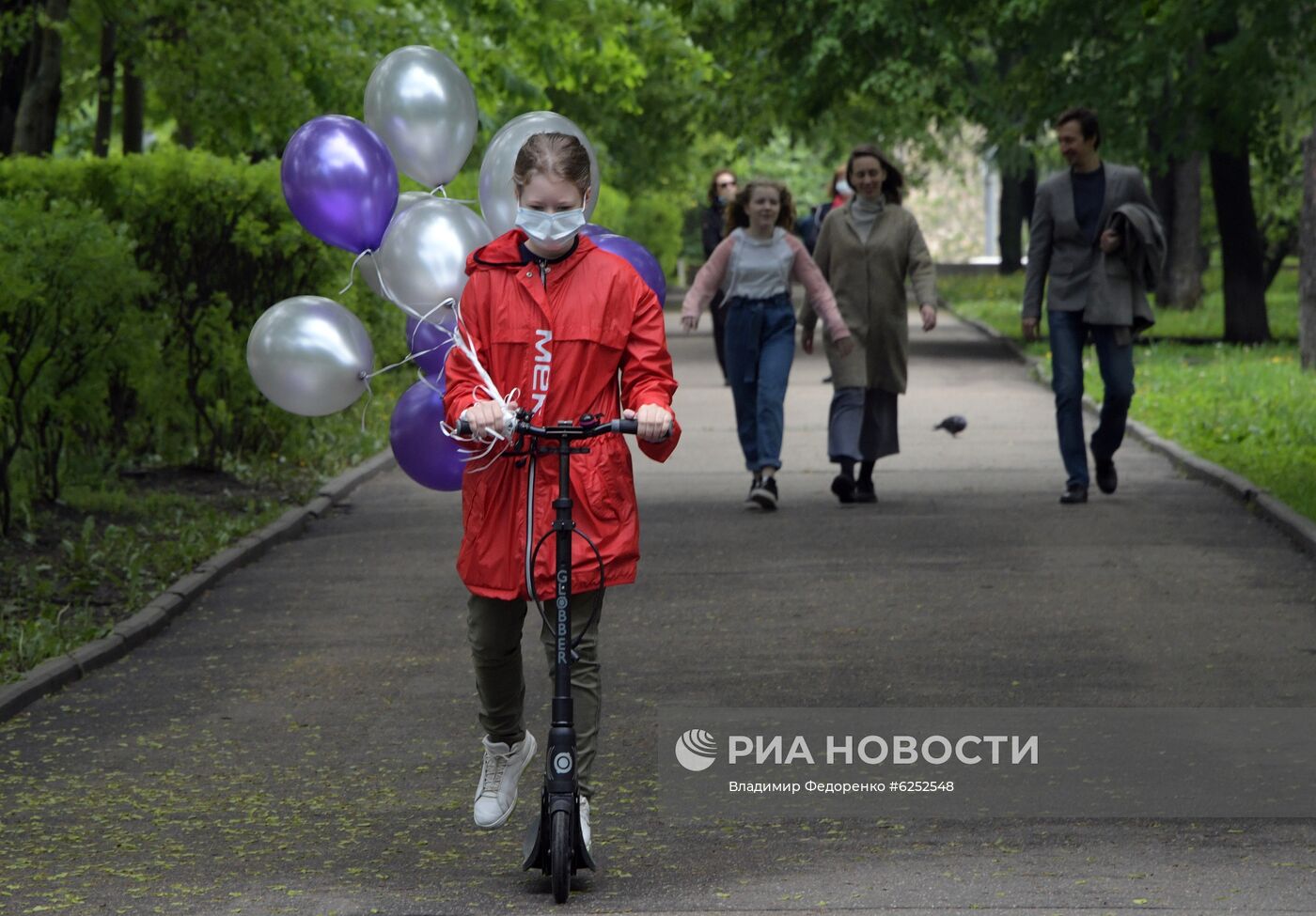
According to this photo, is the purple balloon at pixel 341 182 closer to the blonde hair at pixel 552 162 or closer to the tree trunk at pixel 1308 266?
the blonde hair at pixel 552 162

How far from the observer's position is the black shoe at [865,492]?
13.7 m

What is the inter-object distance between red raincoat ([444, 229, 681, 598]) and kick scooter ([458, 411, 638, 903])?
4 cm

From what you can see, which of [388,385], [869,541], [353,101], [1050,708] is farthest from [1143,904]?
[388,385]

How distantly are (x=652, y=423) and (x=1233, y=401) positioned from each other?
47.5ft

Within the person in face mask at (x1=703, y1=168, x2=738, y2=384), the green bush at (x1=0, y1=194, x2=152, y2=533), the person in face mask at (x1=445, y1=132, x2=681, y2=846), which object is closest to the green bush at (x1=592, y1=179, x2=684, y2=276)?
the person in face mask at (x1=703, y1=168, x2=738, y2=384)

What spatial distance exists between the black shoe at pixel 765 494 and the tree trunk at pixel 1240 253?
15984 millimetres

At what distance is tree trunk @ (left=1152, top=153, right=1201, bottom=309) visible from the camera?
3428 cm

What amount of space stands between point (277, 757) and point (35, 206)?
5.55 m

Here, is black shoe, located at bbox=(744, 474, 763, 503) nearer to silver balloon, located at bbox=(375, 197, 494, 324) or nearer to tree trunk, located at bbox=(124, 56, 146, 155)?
silver balloon, located at bbox=(375, 197, 494, 324)

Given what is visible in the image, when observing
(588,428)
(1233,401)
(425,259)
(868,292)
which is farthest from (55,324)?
(1233,401)

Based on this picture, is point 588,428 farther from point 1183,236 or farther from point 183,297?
point 1183,236

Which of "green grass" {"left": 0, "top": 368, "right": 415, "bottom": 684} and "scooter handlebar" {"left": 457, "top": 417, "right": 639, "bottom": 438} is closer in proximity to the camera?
"scooter handlebar" {"left": 457, "top": 417, "right": 639, "bottom": 438}

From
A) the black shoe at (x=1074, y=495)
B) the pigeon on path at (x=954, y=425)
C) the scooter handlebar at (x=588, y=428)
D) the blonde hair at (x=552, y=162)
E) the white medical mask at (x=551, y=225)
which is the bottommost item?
the pigeon on path at (x=954, y=425)

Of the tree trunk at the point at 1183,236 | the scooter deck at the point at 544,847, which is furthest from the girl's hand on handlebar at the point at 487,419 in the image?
the tree trunk at the point at 1183,236
